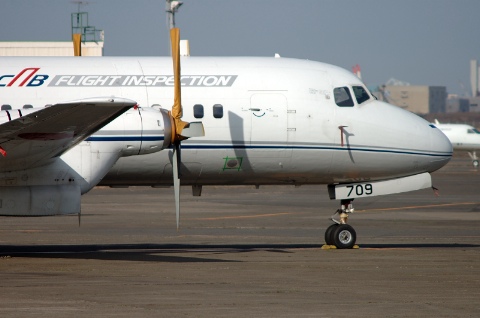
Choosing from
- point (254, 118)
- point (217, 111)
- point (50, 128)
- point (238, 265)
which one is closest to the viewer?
point (50, 128)

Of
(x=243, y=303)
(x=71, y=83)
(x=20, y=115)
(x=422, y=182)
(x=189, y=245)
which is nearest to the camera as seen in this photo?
(x=243, y=303)

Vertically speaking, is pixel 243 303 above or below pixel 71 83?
below

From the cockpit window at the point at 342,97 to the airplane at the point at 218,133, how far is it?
29mm

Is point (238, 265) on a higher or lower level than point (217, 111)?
lower

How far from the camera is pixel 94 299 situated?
14.0 m

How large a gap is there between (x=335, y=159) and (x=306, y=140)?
82 centimetres

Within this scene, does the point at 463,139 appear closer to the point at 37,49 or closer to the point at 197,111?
the point at 37,49

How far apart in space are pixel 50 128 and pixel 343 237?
784 cm

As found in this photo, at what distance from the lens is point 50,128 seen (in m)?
17.1

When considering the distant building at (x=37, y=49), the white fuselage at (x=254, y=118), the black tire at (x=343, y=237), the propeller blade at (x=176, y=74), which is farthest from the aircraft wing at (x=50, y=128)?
the distant building at (x=37, y=49)

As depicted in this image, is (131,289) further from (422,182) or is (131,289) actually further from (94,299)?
(422,182)

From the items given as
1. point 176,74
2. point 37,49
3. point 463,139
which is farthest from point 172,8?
point 463,139

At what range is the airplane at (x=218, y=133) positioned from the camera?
738 inches

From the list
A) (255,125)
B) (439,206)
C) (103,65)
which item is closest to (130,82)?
(103,65)
